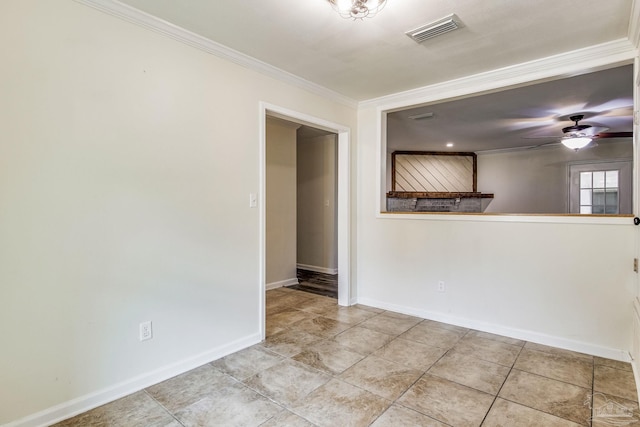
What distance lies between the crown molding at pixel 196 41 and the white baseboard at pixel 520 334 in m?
2.56

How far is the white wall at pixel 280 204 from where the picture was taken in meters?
4.89

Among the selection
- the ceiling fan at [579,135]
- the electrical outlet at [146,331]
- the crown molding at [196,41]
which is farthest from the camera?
the ceiling fan at [579,135]

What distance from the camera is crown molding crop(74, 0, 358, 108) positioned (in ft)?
6.62

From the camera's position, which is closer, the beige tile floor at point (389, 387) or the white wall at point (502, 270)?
the beige tile floor at point (389, 387)

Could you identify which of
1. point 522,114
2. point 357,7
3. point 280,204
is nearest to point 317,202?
point 280,204

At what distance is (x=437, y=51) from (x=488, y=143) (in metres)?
4.41

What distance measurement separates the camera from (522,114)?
4.44 meters

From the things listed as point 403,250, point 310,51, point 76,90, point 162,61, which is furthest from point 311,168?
point 76,90

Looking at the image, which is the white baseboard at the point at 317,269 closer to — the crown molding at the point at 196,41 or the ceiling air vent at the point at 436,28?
the crown molding at the point at 196,41

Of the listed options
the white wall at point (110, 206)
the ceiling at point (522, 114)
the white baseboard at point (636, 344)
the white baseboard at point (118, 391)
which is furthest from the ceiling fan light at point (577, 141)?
the white baseboard at point (118, 391)

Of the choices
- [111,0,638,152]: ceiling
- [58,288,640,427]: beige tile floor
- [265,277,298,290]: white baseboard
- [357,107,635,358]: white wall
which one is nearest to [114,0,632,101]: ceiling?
[111,0,638,152]: ceiling

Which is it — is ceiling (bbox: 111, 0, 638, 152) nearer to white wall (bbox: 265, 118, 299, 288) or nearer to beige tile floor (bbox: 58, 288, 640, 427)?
white wall (bbox: 265, 118, 299, 288)

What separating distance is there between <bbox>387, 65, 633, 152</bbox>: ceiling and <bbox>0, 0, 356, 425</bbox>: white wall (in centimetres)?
292

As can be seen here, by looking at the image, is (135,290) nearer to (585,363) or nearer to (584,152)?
(585,363)
